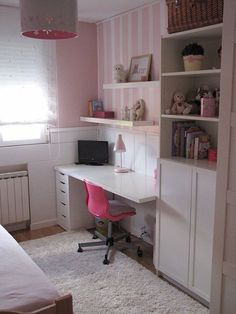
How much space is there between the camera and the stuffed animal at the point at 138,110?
3.47 metres

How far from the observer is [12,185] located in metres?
3.76

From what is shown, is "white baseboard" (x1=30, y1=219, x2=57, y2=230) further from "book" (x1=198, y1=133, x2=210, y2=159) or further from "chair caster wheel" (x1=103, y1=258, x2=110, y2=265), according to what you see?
"book" (x1=198, y1=133, x2=210, y2=159)

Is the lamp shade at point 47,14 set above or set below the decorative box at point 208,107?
above

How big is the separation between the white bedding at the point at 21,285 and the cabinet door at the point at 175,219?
1203mm

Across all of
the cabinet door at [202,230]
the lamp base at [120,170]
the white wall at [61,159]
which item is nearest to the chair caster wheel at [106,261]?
the white wall at [61,159]

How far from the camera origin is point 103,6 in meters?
3.39

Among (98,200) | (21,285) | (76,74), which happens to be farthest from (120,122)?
(21,285)

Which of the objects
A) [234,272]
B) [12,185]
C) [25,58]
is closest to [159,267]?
[234,272]

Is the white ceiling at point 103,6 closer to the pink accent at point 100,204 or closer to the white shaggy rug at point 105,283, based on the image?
the pink accent at point 100,204

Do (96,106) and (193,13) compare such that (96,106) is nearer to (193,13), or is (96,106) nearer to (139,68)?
(139,68)

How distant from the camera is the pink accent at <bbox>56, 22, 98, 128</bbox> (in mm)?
3967

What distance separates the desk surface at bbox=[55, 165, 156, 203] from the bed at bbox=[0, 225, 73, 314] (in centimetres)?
114

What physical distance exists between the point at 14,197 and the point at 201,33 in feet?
8.68

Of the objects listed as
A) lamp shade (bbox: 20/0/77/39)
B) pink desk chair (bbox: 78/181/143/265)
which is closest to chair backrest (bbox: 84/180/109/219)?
pink desk chair (bbox: 78/181/143/265)
